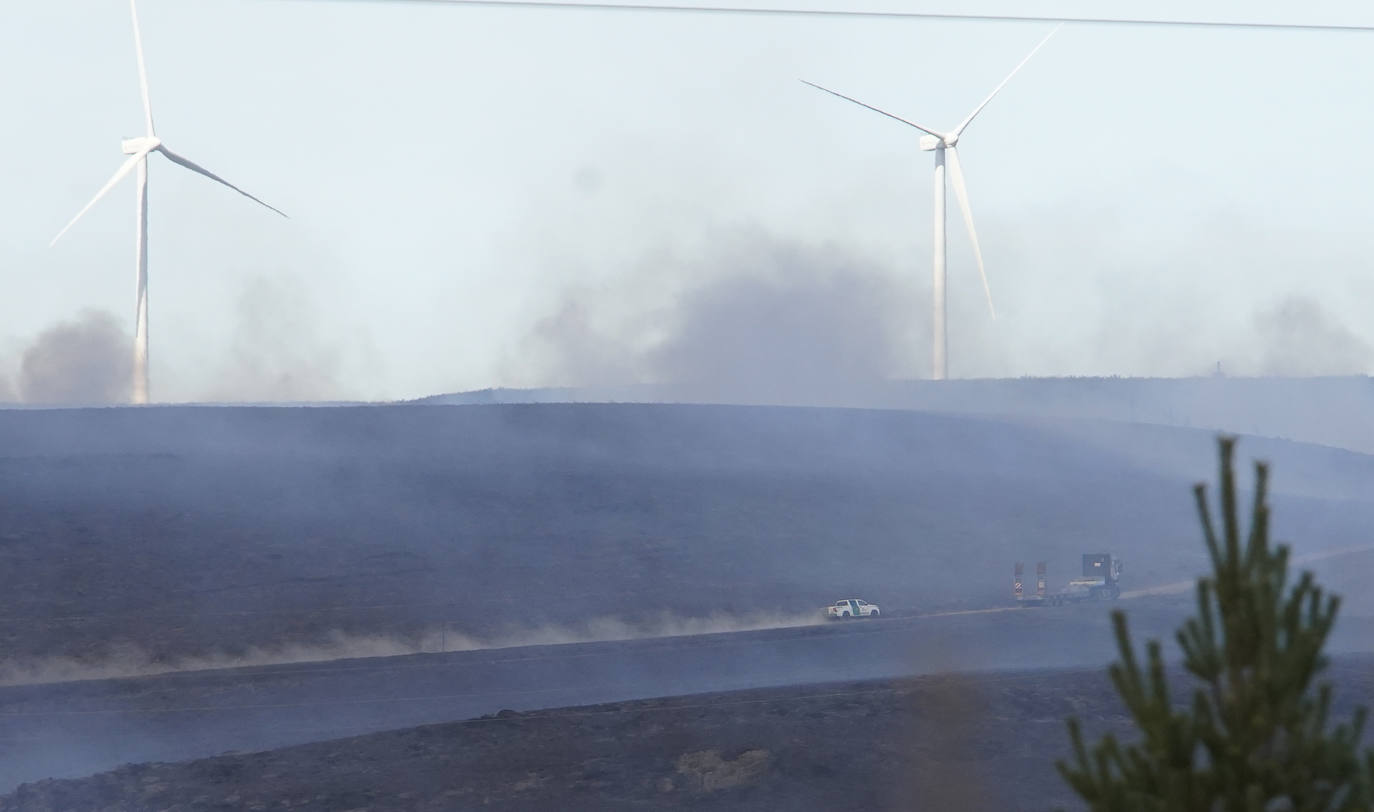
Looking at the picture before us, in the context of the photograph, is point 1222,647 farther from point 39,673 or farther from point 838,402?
point 838,402

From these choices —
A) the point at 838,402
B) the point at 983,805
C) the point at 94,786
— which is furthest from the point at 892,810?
the point at 838,402

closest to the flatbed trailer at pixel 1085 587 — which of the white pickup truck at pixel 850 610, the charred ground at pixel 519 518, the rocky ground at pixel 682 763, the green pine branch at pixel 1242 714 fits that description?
the charred ground at pixel 519 518

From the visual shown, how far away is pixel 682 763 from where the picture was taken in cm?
3042

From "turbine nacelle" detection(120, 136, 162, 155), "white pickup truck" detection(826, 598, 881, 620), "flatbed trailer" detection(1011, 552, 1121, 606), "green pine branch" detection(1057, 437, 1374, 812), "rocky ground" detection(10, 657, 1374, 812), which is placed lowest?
"rocky ground" detection(10, 657, 1374, 812)

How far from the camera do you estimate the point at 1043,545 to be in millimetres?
80750

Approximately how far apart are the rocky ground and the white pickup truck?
2650 cm

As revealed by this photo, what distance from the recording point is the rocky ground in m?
28.6

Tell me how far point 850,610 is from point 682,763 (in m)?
33.4

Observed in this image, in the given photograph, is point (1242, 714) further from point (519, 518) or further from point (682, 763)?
point (519, 518)

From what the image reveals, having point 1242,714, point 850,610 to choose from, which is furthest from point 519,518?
point 1242,714

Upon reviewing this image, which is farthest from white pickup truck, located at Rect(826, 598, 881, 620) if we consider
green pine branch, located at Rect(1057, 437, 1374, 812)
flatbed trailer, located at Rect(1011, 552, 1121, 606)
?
green pine branch, located at Rect(1057, 437, 1374, 812)

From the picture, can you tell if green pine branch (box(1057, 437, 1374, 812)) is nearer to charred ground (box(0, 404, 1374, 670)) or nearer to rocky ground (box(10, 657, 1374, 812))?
rocky ground (box(10, 657, 1374, 812))

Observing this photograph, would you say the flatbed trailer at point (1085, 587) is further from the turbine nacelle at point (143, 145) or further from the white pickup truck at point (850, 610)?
the turbine nacelle at point (143, 145)

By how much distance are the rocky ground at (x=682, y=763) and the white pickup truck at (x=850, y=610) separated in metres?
26.5
